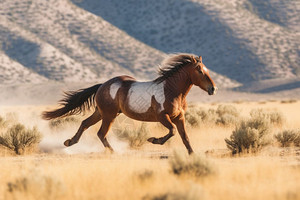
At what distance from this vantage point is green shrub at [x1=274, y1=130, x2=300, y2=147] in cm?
1423

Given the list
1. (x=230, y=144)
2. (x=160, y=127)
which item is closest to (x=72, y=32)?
(x=160, y=127)

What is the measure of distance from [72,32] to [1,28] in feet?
31.6

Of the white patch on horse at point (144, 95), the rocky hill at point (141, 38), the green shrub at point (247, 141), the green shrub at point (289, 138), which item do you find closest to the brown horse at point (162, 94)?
the white patch on horse at point (144, 95)

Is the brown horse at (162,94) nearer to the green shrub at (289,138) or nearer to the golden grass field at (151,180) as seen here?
the golden grass field at (151,180)

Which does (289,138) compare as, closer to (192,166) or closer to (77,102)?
(77,102)

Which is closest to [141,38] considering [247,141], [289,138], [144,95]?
A: [289,138]

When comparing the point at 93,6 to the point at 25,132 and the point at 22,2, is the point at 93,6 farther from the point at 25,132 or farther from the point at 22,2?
the point at 25,132

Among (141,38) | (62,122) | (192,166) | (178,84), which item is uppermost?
(141,38)

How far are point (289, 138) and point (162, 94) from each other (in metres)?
4.08

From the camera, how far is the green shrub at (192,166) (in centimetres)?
808

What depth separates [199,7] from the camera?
303 ft

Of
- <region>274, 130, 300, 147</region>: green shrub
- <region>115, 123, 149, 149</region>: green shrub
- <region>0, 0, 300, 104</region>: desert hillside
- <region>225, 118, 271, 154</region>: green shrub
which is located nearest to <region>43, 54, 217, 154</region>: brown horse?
<region>225, 118, 271, 154</region>: green shrub

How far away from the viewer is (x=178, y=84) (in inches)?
466

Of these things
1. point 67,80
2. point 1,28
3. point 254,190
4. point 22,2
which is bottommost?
point 254,190
